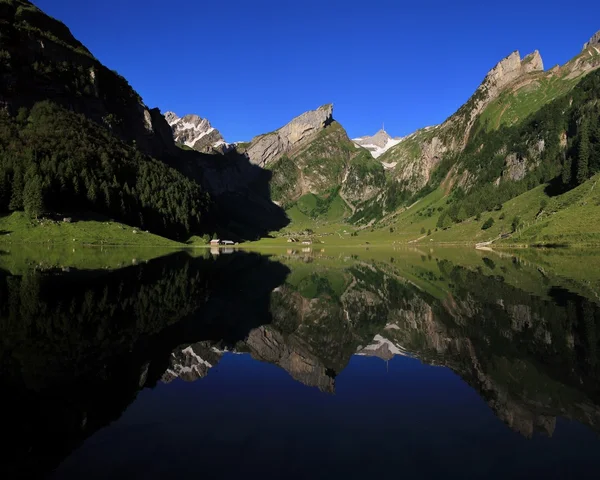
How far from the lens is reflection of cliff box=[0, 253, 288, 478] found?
38.2 ft

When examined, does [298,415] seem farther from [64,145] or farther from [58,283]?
[64,145]

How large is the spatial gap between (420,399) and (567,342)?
10770 millimetres

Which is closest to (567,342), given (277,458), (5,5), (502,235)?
(277,458)

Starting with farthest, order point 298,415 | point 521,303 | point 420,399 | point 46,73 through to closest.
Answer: point 46,73 → point 521,303 → point 420,399 → point 298,415

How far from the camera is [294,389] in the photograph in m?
16.7

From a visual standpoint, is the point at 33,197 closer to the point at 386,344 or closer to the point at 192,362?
the point at 192,362

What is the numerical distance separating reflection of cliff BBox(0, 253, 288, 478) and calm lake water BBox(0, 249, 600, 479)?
8 centimetres

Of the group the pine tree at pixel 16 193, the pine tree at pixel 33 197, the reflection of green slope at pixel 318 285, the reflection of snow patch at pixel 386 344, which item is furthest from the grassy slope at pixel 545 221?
the pine tree at pixel 16 193

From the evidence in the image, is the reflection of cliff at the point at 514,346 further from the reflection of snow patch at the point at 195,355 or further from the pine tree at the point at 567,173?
the pine tree at the point at 567,173

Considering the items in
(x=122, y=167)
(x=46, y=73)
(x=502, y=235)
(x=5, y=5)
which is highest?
(x=5, y=5)

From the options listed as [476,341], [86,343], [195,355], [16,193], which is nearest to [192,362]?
[195,355]

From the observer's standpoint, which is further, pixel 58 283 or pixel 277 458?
pixel 58 283

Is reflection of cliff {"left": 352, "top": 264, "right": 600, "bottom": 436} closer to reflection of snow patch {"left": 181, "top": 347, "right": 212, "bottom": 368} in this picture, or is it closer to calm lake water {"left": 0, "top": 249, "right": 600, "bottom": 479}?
calm lake water {"left": 0, "top": 249, "right": 600, "bottom": 479}

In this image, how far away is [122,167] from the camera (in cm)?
15850
